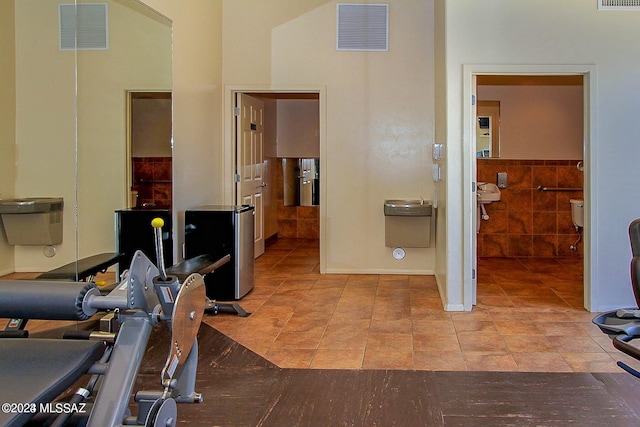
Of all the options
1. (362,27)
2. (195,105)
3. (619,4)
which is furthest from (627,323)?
(362,27)

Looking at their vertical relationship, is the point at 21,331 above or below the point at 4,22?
below

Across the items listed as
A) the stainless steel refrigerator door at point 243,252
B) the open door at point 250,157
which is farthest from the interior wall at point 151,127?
the open door at point 250,157

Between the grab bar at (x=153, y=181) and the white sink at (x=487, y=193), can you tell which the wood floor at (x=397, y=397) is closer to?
the grab bar at (x=153, y=181)

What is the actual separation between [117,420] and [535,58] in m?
4.40

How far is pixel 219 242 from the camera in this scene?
5.29 metres

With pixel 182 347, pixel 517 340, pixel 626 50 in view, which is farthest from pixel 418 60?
pixel 182 347

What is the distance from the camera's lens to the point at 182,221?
5414 millimetres

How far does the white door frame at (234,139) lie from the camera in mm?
6625

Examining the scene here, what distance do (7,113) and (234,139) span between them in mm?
3866

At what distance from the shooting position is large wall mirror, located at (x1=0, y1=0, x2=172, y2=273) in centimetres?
306

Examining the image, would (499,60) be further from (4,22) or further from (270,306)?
(4,22)

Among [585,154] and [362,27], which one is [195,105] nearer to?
[362,27]

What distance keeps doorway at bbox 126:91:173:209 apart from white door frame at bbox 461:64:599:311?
2.39 metres

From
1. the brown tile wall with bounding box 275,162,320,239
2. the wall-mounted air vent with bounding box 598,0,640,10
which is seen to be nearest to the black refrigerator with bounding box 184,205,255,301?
the wall-mounted air vent with bounding box 598,0,640,10
